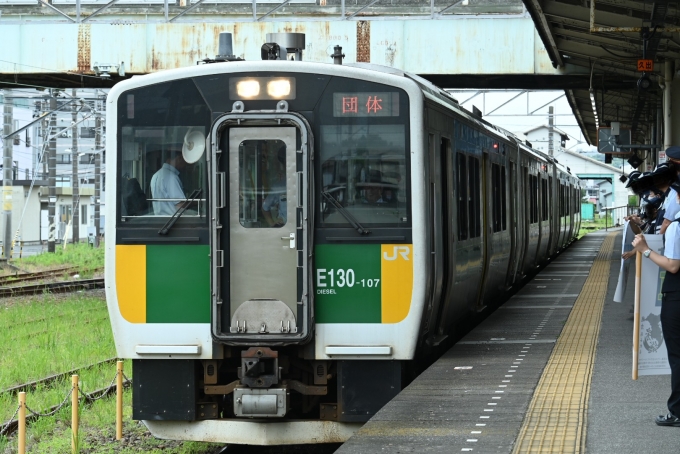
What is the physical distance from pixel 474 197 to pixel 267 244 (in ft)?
10.8

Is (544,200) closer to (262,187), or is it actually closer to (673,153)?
(262,187)

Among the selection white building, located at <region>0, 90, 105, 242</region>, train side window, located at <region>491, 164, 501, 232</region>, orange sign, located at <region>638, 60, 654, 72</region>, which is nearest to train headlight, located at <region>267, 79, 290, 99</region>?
train side window, located at <region>491, 164, 501, 232</region>

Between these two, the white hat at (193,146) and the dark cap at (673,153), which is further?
the white hat at (193,146)

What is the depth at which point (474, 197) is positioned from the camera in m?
9.89

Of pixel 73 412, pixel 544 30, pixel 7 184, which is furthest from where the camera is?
pixel 7 184

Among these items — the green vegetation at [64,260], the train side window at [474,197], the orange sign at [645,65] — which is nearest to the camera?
the train side window at [474,197]

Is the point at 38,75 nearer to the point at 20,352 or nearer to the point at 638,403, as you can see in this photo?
the point at 20,352

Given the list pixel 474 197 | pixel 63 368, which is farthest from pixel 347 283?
pixel 63 368

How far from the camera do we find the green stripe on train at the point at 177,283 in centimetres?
716

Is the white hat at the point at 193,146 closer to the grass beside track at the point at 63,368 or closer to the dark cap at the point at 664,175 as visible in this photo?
the grass beside track at the point at 63,368

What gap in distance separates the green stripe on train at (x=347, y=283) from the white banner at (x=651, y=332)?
5.66 feet

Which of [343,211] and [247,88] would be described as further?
[247,88]

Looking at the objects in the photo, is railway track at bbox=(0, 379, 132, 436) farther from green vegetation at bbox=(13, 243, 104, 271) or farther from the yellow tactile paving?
green vegetation at bbox=(13, 243, 104, 271)

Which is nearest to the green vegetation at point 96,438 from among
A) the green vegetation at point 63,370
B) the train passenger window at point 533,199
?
the green vegetation at point 63,370
